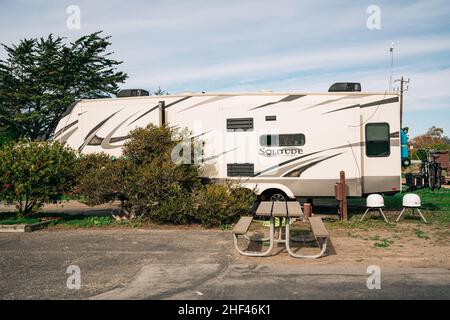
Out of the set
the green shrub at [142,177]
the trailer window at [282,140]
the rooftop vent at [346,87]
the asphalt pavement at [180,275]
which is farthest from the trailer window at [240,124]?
the asphalt pavement at [180,275]

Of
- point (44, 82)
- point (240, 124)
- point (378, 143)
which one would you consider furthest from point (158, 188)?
point (44, 82)

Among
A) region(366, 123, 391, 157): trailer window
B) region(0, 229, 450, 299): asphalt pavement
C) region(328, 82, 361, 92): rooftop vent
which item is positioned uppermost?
region(328, 82, 361, 92): rooftop vent

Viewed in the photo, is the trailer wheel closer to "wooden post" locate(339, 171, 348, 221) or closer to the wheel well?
the wheel well

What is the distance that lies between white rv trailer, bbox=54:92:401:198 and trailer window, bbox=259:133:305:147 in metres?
0.03

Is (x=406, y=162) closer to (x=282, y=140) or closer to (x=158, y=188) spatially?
(x=282, y=140)

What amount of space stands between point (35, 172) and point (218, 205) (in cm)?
454

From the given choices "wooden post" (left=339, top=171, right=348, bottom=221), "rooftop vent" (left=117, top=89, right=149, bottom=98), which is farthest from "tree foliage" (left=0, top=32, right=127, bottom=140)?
"wooden post" (left=339, top=171, right=348, bottom=221)

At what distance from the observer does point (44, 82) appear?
24891 millimetres

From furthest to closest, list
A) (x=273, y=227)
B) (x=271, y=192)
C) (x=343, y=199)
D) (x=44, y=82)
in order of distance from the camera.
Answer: (x=44, y=82), (x=271, y=192), (x=343, y=199), (x=273, y=227)

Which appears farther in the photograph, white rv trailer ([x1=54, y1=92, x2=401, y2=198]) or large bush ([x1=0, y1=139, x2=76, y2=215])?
white rv trailer ([x1=54, y1=92, x2=401, y2=198])

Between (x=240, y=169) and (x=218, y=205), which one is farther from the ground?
(x=240, y=169)

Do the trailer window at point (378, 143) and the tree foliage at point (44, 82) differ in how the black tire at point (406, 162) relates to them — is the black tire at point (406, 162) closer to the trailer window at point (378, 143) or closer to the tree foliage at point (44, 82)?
the trailer window at point (378, 143)

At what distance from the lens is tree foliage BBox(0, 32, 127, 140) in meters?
24.5
